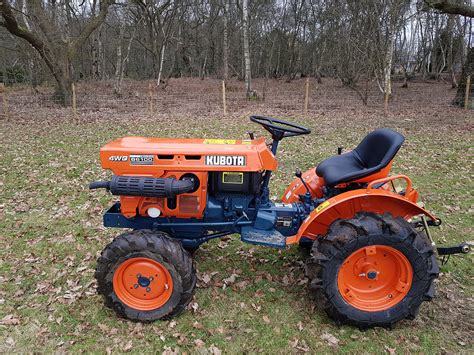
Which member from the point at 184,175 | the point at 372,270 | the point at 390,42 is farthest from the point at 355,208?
the point at 390,42

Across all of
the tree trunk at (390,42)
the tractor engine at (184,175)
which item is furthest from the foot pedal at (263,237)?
the tree trunk at (390,42)

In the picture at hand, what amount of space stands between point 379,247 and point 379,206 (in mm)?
401

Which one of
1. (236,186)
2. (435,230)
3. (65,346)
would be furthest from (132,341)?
(435,230)

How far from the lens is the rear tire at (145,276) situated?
2.89 metres

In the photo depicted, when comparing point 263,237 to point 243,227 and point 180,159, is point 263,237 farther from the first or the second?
point 180,159

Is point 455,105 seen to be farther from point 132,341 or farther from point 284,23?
point 284,23

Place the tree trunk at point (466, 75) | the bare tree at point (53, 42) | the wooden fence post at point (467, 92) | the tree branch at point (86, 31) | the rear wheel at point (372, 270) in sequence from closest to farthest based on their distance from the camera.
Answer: the rear wheel at point (372, 270), the wooden fence post at point (467, 92), the tree trunk at point (466, 75), the bare tree at point (53, 42), the tree branch at point (86, 31)

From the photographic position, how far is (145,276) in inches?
117

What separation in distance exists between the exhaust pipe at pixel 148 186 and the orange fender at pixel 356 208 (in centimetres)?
102

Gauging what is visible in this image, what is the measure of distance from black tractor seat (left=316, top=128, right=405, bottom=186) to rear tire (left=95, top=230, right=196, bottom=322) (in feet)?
4.65

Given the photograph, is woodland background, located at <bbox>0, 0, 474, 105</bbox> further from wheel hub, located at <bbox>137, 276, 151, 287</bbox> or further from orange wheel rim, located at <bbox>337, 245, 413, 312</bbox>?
wheel hub, located at <bbox>137, 276, 151, 287</bbox>

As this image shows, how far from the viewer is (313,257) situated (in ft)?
9.45

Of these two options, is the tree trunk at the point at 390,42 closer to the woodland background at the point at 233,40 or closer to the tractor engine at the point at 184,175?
the woodland background at the point at 233,40

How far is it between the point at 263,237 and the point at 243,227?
0.63 feet
